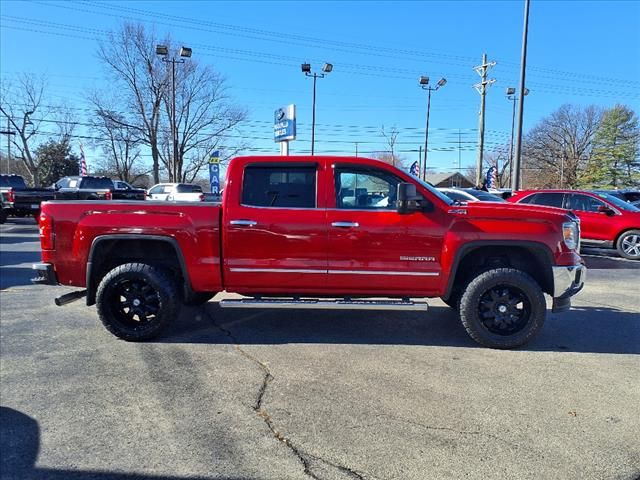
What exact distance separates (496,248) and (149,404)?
146 inches

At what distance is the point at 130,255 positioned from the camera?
5207 millimetres

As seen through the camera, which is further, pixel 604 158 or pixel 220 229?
pixel 604 158

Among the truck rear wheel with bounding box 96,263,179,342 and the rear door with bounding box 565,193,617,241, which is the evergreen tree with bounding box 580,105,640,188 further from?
the truck rear wheel with bounding box 96,263,179,342

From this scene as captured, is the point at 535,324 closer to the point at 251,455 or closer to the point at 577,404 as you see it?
the point at 577,404

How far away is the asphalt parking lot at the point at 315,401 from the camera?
2820 mm

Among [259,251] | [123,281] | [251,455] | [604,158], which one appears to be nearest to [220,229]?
[259,251]

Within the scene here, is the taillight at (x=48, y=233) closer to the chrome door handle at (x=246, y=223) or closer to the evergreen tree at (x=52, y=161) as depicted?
the chrome door handle at (x=246, y=223)

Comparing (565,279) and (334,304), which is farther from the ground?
(565,279)

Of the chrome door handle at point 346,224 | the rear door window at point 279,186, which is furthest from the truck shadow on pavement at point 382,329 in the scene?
the rear door window at point 279,186

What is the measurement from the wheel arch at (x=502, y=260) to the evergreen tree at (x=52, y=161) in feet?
191

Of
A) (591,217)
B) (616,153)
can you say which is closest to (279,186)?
(591,217)

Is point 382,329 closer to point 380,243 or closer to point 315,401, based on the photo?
point 380,243

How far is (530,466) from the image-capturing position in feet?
9.17

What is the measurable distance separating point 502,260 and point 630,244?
8.79 m
